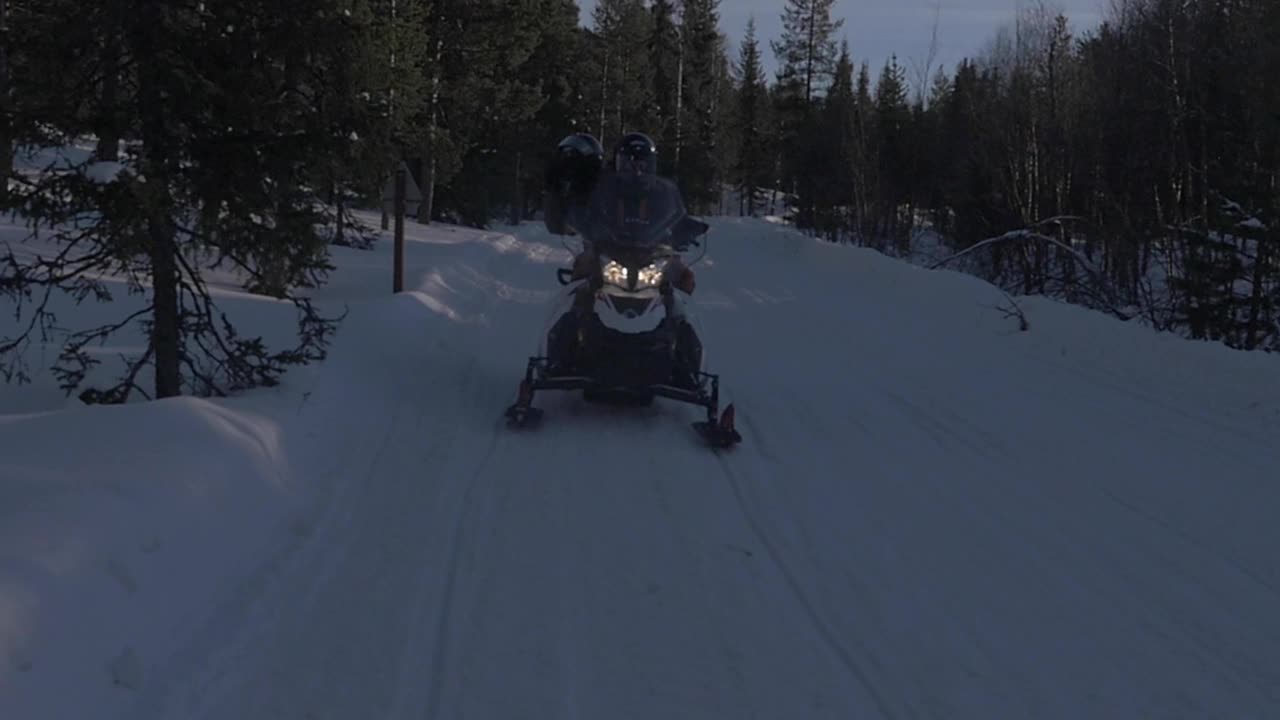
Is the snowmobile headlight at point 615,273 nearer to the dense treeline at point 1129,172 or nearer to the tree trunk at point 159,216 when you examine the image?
the tree trunk at point 159,216

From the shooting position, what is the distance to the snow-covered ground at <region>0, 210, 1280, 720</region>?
4090 mm

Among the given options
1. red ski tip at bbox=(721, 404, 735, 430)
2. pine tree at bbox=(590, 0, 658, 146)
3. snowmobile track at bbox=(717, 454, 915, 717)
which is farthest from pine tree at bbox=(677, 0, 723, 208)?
snowmobile track at bbox=(717, 454, 915, 717)

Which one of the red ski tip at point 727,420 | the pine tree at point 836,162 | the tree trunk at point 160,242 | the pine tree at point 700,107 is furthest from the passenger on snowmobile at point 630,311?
the pine tree at point 700,107

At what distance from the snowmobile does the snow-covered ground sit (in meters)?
0.36

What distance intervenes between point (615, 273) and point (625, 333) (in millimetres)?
538

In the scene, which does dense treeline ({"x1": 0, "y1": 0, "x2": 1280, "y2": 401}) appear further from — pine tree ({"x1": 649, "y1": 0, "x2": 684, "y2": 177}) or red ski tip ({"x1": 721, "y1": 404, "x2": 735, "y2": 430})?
red ski tip ({"x1": 721, "y1": 404, "x2": 735, "y2": 430})

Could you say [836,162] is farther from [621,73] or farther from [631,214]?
[631,214]

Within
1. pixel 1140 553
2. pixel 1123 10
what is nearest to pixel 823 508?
pixel 1140 553

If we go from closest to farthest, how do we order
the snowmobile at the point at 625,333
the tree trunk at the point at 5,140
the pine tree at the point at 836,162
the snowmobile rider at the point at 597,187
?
the tree trunk at the point at 5,140 < the snowmobile at the point at 625,333 < the snowmobile rider at the point at 597,187 < the pine tree at the point at 836,162

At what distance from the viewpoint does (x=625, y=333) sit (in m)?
8.45

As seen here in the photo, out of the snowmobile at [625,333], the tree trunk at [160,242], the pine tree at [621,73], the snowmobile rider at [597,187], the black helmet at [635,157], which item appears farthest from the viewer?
the pine tree at [621,73]

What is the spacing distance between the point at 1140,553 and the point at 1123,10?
26.3 m

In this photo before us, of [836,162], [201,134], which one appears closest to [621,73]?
[836,162]

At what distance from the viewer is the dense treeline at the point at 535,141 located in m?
7.34
